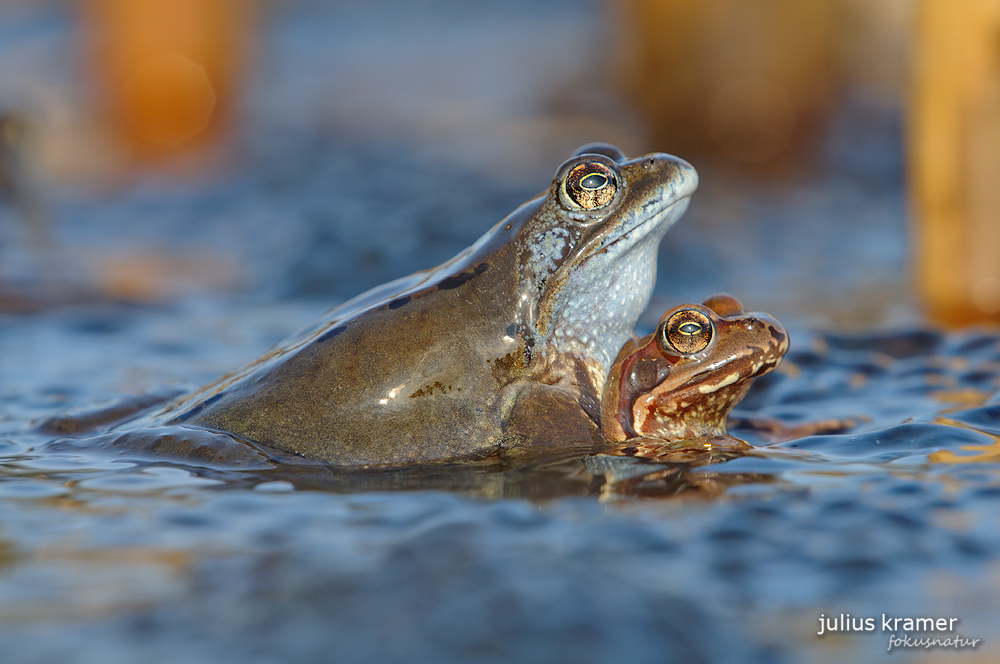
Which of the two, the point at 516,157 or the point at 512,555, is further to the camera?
the point at 516,157

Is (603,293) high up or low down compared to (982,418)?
up

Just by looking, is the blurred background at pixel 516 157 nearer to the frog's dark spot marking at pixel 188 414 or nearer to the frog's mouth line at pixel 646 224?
the frog's mouth line at pixel 646 224

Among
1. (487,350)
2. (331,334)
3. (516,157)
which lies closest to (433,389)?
(487,350)

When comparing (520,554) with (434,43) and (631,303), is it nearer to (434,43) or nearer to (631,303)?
(631,303)

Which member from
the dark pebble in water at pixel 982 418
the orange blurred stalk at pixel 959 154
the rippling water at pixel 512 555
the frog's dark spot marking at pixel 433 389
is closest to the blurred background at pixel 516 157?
the orange blurred stalk at pixel 959 154

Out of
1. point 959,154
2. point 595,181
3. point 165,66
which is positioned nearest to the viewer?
point 595,181

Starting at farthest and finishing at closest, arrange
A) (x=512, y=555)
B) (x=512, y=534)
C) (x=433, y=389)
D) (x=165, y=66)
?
(x=165, y=66) < (x=433, y=389) < (x=512, y=534) < (x=512, y=555)

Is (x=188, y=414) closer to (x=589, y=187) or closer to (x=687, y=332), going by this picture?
(x=589, y=187)
